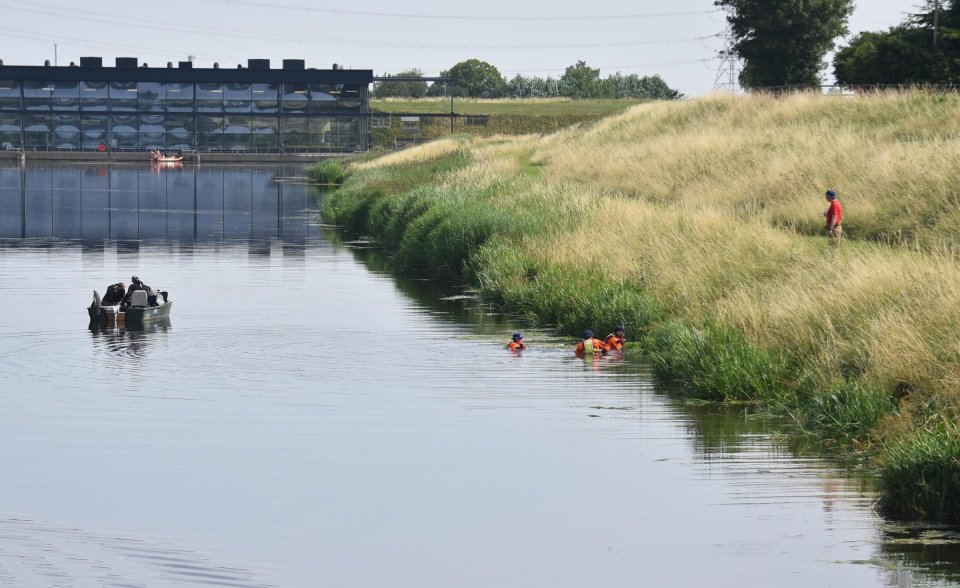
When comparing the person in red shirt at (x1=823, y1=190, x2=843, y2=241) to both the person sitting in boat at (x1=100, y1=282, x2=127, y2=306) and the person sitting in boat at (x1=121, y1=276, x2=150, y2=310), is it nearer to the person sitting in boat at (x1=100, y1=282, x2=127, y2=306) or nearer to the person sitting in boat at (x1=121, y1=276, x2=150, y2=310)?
the person sitting in boat at (x1=121, y1=276, x2=150, y2=310)

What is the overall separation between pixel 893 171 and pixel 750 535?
2412 cm

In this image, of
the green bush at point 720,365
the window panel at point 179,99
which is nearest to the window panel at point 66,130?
the window panel at point 179,99

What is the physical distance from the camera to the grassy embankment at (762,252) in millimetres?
16047

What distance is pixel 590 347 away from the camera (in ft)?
74.7

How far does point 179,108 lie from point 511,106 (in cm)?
4572

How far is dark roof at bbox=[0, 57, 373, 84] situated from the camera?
477 feet

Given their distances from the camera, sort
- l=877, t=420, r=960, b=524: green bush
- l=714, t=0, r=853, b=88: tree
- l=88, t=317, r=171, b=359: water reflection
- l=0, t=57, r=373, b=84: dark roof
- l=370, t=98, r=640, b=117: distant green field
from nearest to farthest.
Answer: l=877, t=420, r=960, b=524: green bush → l=88, t=317, r=171, b=359: water reflection → l=714, t=0, r=853, b=88: tree → l=0, t=57, r=373, b=84: dark roof → l=370, t=98, r=640, b=117: distant green field

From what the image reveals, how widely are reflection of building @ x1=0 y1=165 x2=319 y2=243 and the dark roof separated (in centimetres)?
3403

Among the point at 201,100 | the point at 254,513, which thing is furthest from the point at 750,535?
the point at 201,100

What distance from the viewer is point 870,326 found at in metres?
17.5

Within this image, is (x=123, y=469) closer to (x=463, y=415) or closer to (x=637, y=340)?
(x=463, y=415)

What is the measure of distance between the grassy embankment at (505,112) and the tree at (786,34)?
49.6 m

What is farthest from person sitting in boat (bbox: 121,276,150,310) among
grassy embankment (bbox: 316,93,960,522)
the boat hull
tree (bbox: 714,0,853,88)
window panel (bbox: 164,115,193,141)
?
window panel (bbox: 164,115,193,141)

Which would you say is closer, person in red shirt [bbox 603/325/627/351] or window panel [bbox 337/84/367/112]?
person in red shirt [bbox 603/325/627/351]
